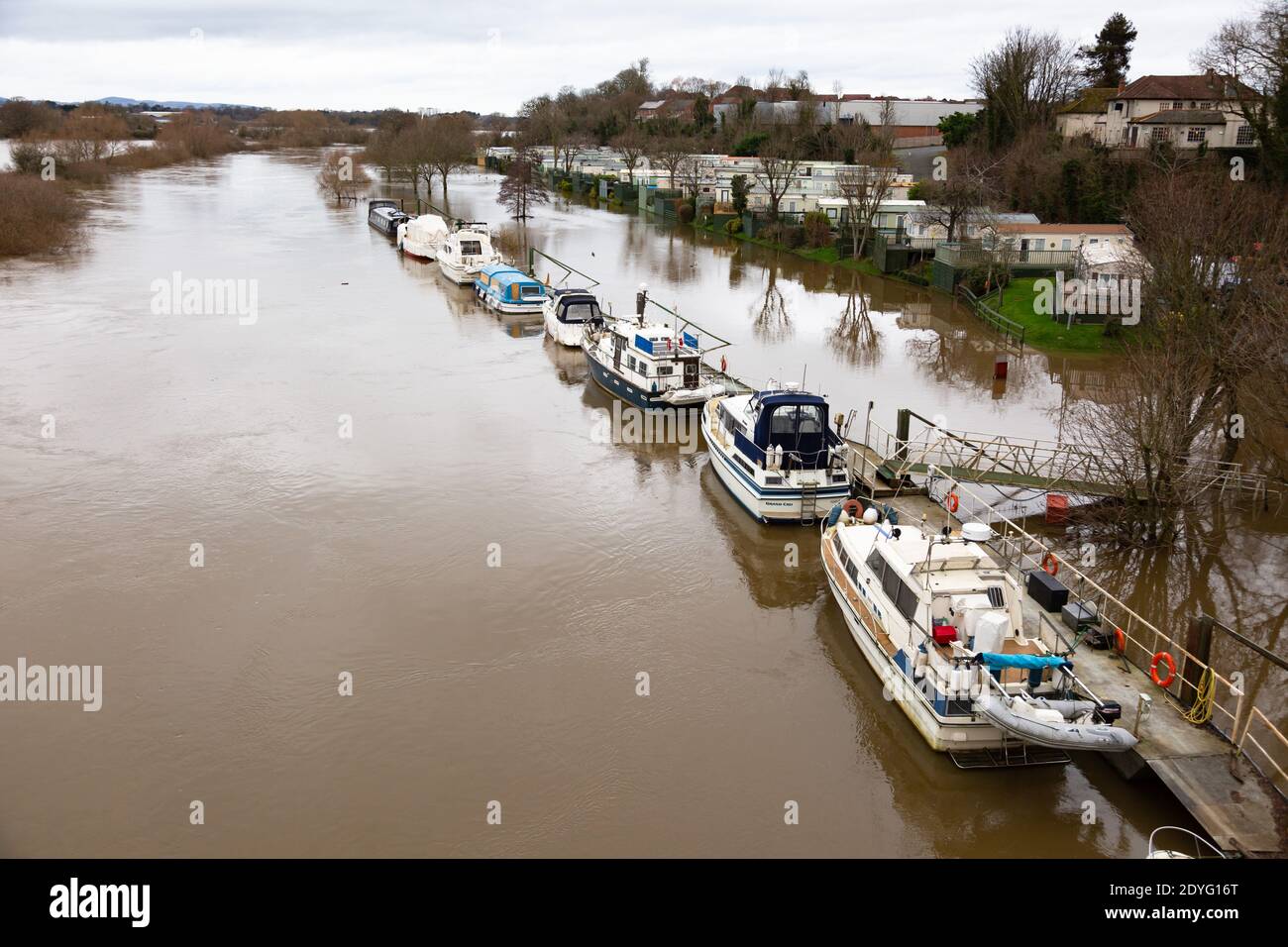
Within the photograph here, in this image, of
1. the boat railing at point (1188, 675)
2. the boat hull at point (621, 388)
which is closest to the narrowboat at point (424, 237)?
the boat hull at point (621, 388)

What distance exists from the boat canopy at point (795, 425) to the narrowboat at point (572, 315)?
1615cm

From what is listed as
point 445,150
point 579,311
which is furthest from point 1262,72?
point 445,150

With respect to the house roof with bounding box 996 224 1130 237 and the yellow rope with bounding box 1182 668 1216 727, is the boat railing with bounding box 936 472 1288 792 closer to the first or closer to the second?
the yellow rope with bounding box 1182 668 1216 727

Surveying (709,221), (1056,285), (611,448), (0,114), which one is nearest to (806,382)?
(611,448)

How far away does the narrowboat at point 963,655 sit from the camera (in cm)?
1370

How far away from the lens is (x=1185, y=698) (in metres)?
14.7

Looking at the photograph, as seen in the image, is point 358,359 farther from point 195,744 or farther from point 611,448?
point 195,744

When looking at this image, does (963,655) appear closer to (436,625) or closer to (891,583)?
(891,583)

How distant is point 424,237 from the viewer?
57.9 meters

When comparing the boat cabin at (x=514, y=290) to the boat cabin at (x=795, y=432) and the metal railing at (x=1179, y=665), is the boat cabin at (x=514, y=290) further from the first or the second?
the metal railing at (x=1179, y=665)

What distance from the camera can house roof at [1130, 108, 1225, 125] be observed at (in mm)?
60500

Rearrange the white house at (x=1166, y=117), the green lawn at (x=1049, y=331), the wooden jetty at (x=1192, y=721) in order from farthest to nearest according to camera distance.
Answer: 1. the white house at (x=1166, y=117)
2. the green lawn at (x=1049, y=331)
3. the wooden jetty at (x=1192, y=721)

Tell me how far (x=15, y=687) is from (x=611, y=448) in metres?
15.7

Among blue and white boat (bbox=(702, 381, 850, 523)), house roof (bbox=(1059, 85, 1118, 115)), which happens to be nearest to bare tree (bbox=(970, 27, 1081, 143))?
house roof (bbox=(1059, 85, 1118, 115))
